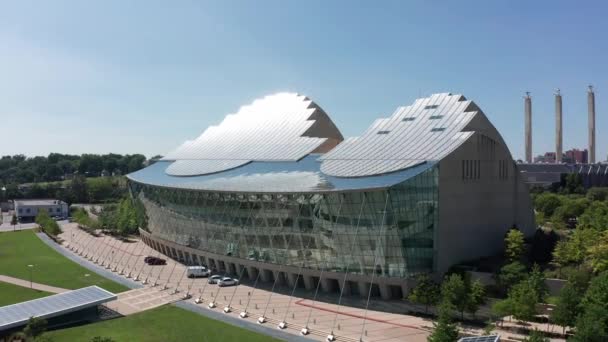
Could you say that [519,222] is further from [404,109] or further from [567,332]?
[567,332]

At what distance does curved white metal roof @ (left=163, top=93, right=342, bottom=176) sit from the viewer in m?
73.4

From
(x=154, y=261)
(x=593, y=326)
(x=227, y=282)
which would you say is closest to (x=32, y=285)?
(x=154, y=261)

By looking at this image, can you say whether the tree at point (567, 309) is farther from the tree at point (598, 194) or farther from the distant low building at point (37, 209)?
the distant low building at point (37, 209)

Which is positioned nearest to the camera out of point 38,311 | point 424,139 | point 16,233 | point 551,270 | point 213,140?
point 38,311

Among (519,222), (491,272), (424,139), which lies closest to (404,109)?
(424,139)

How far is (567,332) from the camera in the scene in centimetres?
3566

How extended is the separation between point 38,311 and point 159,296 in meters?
11.4

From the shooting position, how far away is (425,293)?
4091 centimetres

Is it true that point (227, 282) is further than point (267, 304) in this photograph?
Yes

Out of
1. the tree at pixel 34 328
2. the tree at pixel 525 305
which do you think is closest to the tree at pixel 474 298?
the tree at pixel 525 305

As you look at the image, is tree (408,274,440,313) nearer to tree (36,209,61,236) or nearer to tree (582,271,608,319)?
tree (582,271,608,319)

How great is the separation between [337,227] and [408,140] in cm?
1289

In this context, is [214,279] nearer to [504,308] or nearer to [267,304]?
[267,304]

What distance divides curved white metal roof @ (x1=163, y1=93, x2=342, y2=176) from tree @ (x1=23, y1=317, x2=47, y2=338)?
37431 mm
